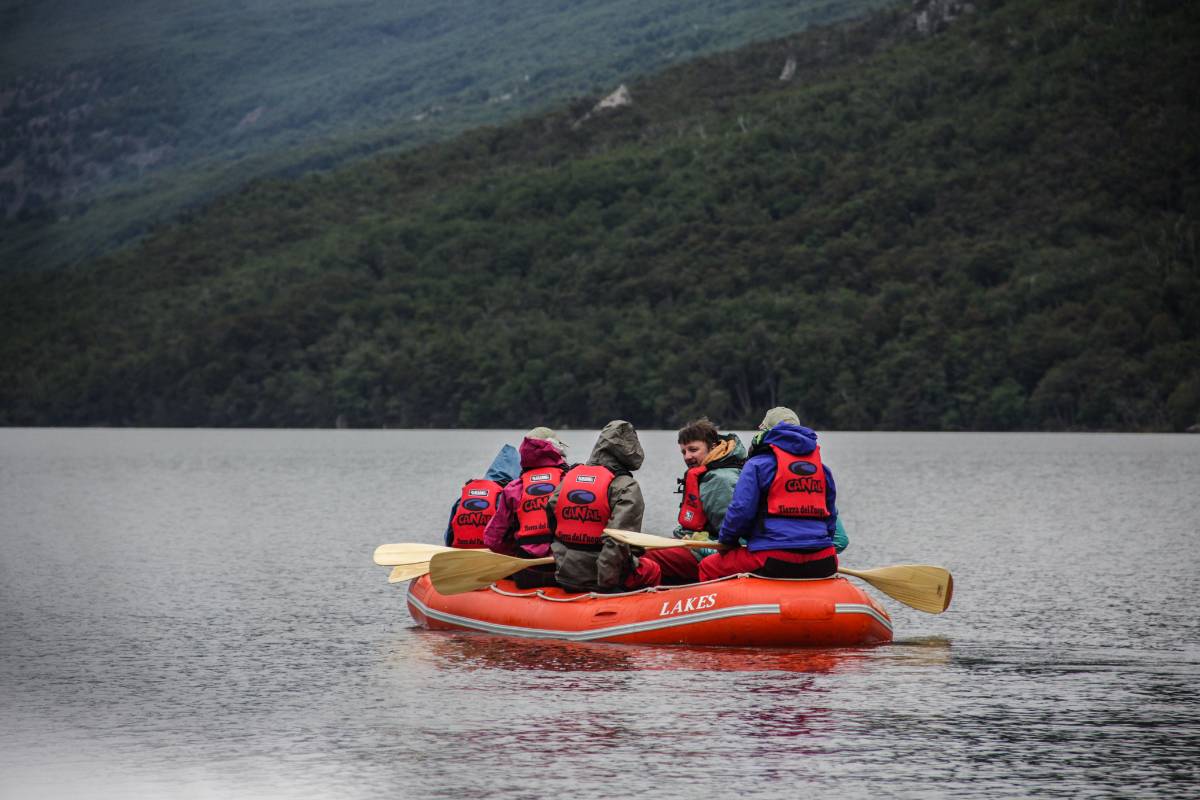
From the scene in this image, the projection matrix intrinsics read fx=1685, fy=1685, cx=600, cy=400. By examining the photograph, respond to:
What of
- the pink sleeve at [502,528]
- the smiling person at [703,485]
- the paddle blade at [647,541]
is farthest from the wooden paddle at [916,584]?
the pink sleeve at [502,528]

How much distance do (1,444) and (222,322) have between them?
36551mm

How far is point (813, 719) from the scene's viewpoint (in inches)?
512

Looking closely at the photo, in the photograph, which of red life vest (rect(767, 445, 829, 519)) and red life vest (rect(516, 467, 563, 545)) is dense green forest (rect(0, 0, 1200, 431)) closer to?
red life vest (rect(516, 467, 563, 545))

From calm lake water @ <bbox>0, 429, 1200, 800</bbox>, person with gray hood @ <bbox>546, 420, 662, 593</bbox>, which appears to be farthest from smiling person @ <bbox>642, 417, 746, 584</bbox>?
calm lake water @ <bbox>0, 429, 1200, 800</bbox>

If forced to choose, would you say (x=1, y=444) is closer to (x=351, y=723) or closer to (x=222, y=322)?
(x=222, y=322)

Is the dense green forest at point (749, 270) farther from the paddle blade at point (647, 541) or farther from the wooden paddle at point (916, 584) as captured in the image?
the paddle blade at point (647, 541)

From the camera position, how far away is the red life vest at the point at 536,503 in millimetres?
17562

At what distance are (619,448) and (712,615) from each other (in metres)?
1.90

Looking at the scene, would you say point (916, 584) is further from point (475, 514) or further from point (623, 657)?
point (475, 514)

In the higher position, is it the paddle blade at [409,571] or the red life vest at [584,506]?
the red life vest at [584,506]

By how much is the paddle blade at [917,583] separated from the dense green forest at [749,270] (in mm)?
91622

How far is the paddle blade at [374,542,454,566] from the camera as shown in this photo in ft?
65.5

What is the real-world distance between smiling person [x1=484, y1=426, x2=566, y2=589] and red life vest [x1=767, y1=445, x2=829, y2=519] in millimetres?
2586

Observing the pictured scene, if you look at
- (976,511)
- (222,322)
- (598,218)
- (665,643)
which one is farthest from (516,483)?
(598,218)
